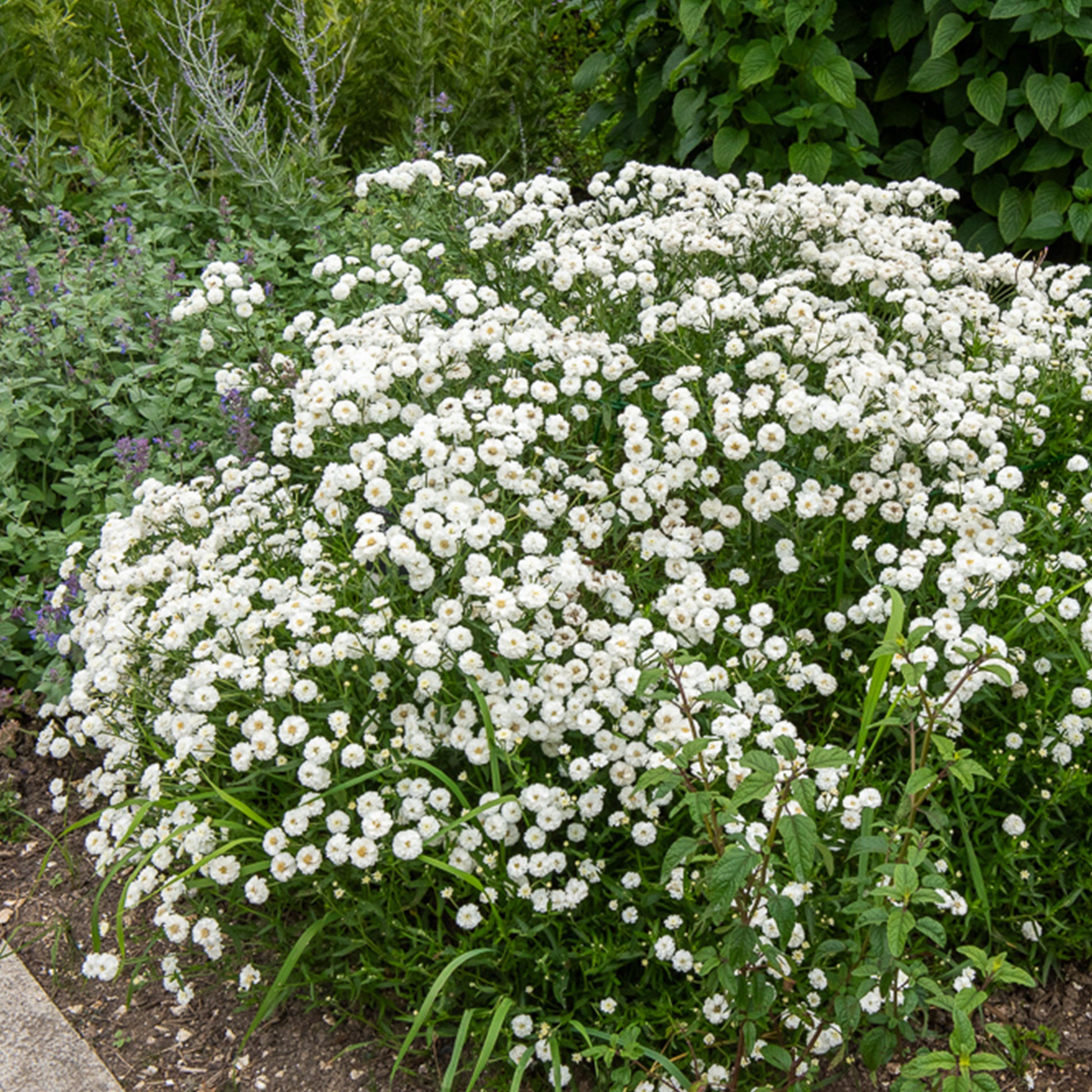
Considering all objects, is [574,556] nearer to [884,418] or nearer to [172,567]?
[884,418]

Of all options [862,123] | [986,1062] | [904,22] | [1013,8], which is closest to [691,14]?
[862,123]

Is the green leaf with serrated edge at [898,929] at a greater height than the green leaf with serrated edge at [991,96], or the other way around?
the green leaf with serrated edge at [991,96]

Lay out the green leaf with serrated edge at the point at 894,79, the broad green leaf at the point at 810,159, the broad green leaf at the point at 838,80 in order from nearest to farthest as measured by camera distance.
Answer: the broad green leaf at the point at 838,80, the broad green leaf at the point at 810,159, the green leaf with serrated edge at the point at 894,79

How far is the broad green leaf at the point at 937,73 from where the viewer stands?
191 inches

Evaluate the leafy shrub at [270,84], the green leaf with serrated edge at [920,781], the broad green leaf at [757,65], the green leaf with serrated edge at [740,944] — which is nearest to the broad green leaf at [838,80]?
the broad green leaf at [757,65]

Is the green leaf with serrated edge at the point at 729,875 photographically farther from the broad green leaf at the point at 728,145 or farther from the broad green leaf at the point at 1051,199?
the broad green leaf at the point at 1051,199

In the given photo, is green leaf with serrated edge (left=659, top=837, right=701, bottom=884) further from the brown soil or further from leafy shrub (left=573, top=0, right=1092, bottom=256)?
leafy shrub (left=573, top=0, right=1092, bottom=256)

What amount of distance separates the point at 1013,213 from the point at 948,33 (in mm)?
839

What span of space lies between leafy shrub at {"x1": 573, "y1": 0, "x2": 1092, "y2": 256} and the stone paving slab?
403 centimetres

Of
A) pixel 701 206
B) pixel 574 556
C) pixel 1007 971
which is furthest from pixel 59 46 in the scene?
pixel 1007 971

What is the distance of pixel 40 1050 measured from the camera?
2.72m

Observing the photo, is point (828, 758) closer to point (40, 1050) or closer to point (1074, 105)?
point (40, 1050)

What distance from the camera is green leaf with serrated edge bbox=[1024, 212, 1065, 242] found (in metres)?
4.78

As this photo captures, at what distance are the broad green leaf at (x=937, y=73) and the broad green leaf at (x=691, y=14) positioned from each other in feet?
3.32
